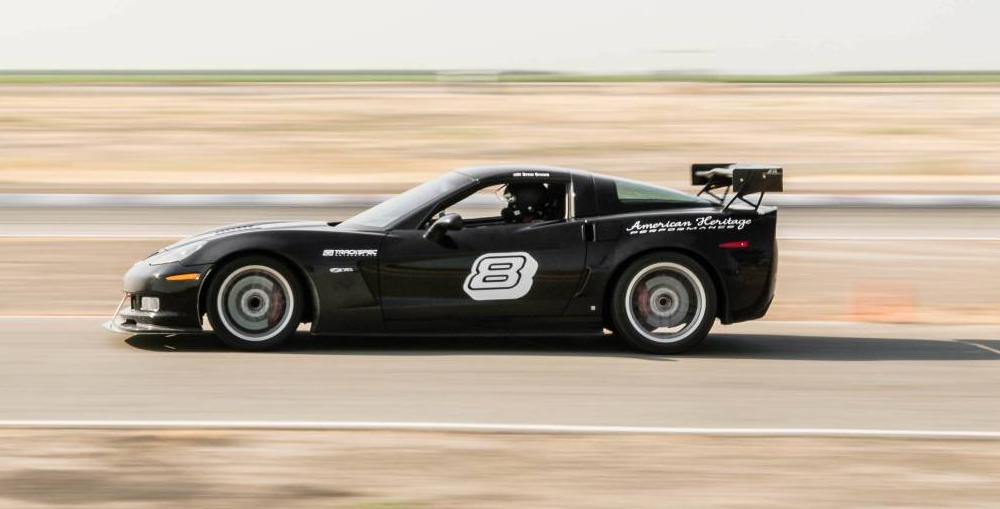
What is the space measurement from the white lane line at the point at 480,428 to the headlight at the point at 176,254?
7.41ft

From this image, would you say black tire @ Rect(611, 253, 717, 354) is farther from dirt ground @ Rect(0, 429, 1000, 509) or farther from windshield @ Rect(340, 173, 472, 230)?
dirt ground @ Rect(0, 429, 1000, 509)

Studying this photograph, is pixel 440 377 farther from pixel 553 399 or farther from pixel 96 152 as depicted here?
pixel 96 152

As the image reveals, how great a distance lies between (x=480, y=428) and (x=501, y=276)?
2375 millimetres

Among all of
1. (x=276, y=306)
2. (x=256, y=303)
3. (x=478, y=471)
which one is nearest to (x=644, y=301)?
(x=276, y=306)

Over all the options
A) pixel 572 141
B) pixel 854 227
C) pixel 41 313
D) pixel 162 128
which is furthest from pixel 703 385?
pixel 162 128

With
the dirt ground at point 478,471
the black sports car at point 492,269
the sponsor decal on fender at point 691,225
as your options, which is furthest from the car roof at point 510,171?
the dirt ground at point 478,471

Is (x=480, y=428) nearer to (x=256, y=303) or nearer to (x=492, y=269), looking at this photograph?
(x=492, y=269)

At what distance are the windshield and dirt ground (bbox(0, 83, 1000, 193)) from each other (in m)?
16.9

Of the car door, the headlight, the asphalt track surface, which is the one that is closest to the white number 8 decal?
the car door

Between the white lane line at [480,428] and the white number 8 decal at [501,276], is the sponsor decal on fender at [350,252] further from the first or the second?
the white lane line at [480,428]

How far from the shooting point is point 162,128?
39.2 meters

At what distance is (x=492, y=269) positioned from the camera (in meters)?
8.30

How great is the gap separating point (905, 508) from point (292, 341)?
4915 mm

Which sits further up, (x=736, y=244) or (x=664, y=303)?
(x=736, y=244)
